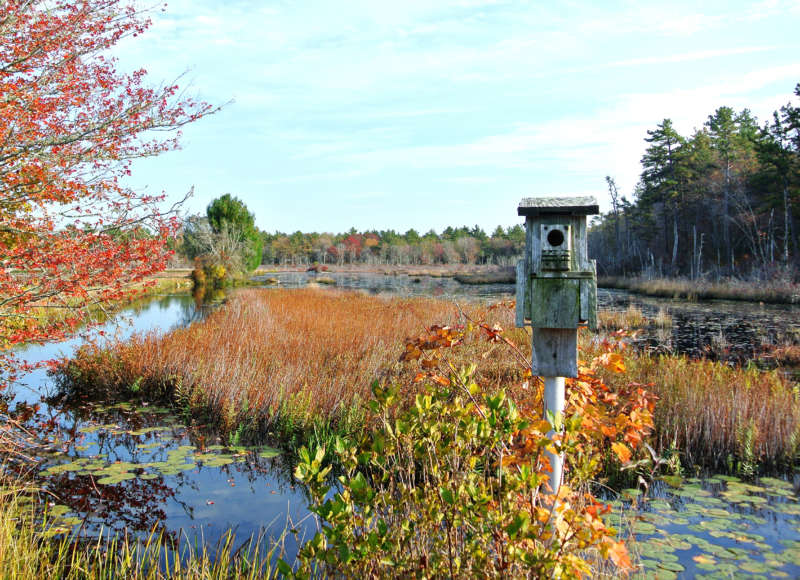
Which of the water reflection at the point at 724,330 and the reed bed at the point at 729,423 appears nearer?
the reed bed at the point at 729,423

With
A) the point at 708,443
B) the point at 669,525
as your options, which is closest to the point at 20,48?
the point at 669,525

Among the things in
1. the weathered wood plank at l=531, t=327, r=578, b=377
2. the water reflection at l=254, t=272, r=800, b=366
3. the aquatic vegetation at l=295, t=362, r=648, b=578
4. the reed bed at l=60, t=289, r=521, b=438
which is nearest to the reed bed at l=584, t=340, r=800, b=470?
the reed bed at l=60, t=289, r=521, b=438

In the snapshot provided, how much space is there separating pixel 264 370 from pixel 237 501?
311 cm

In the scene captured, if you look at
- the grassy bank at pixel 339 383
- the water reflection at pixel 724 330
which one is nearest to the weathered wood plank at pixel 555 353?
the grassy bank at pixel 339 383

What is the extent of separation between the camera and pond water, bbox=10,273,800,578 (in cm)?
391

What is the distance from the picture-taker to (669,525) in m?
4.38

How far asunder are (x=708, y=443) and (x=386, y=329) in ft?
21.4

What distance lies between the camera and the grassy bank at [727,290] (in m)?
22.8

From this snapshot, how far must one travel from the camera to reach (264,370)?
8.04 meters

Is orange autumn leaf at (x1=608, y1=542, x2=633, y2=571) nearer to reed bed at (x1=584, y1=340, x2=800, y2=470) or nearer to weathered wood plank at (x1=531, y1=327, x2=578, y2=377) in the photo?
weathered wood plank at (x1=531, y1=327, x2=578, y2=377)

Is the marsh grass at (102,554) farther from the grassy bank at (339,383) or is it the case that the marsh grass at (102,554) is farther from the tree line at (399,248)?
the tree line at (399,248)

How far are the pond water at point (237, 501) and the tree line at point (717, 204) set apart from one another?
25.7m

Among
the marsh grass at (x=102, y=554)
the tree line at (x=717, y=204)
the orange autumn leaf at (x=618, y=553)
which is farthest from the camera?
the tree line at (x=717, y=204)

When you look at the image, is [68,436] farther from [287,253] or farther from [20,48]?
[287,253]
